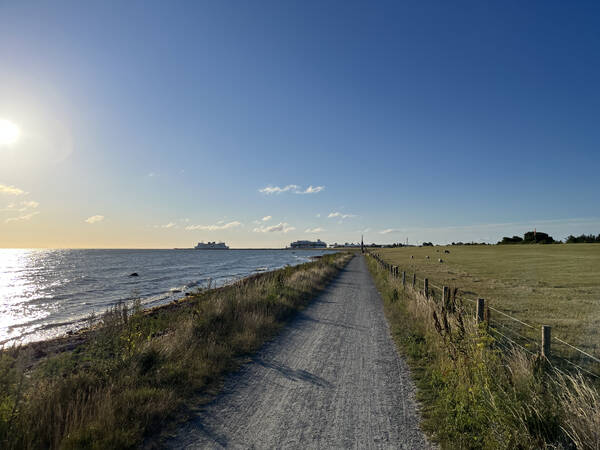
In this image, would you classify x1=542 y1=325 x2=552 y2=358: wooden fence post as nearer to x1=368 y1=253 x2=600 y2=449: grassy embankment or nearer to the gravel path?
x1=368 y1=253 x2=600 y2=449: grassy embankment

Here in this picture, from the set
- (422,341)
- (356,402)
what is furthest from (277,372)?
(422,341)

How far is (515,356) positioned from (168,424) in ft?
19.9

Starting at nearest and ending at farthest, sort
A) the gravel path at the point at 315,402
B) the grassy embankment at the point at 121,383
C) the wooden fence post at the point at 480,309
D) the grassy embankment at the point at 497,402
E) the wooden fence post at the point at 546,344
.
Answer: the grassy embankment at the point at 497,402, the grassy embankment at the point at 121,383, the gravel path at the point at 315,402, the wooden fence post at the point at 546,344, the wooden fence post at the point at 480,309

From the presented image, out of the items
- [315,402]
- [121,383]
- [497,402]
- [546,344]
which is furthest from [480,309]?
[121,383]

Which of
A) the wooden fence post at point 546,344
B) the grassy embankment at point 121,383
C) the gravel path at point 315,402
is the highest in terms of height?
the wooden fence post at point 546,344

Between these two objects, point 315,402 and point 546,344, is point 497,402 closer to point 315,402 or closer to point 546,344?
point 546,344

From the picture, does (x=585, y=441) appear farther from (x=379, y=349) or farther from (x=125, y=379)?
(x=125, y=379)

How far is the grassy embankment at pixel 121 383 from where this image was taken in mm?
4113

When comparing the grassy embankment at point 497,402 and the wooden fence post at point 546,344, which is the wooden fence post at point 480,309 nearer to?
the grassy embankment at point 497,402

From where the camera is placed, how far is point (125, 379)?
5.64 m

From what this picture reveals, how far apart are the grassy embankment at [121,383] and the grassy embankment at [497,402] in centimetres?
417

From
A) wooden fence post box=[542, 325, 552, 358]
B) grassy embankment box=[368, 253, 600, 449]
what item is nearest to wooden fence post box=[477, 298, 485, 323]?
grassy embankment box=[368, 253, 600, 449]

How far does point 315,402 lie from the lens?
566 centimetres

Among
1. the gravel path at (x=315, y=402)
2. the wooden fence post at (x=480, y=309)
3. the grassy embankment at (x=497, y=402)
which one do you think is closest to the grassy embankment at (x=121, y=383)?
the gravel path at (x=315, y=402)
